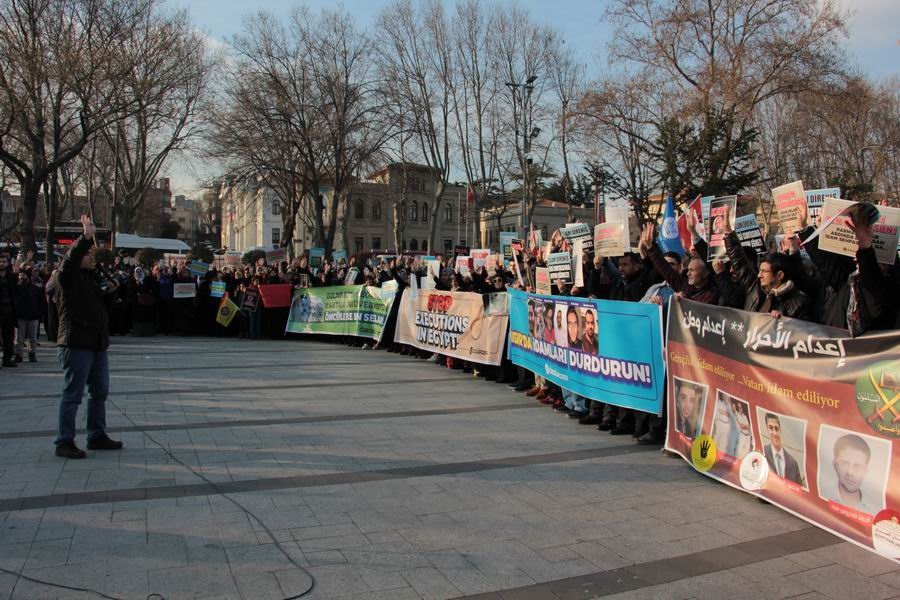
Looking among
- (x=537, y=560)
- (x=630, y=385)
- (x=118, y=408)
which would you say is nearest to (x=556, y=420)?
(x=630, y=385)

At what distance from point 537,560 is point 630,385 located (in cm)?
332

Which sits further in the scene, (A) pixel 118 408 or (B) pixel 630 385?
(A) pixel 118 408

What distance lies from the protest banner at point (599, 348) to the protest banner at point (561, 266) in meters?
0.29

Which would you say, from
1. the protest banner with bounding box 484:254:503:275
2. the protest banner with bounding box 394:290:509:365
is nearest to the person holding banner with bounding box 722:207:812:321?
the protest banner with bounding box 394:290:509:365

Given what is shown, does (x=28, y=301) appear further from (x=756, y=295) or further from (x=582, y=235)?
(x=756, y=295)

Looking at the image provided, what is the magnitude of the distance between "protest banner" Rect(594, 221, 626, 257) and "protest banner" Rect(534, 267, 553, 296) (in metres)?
1.25

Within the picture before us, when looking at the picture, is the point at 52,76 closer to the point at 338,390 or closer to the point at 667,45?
the point at 338,390

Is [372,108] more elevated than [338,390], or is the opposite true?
[372,108]

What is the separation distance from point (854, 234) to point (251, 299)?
15.6 meters

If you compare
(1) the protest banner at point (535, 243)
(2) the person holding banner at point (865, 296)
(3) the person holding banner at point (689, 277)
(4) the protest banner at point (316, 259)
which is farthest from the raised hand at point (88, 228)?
(4) the protest banner at point (316, 259)

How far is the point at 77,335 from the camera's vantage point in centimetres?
603

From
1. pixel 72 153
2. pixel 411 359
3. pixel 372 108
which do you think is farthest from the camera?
pixel 372 108

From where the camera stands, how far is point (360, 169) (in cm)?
3597

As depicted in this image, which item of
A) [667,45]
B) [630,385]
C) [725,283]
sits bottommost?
[630,385]
